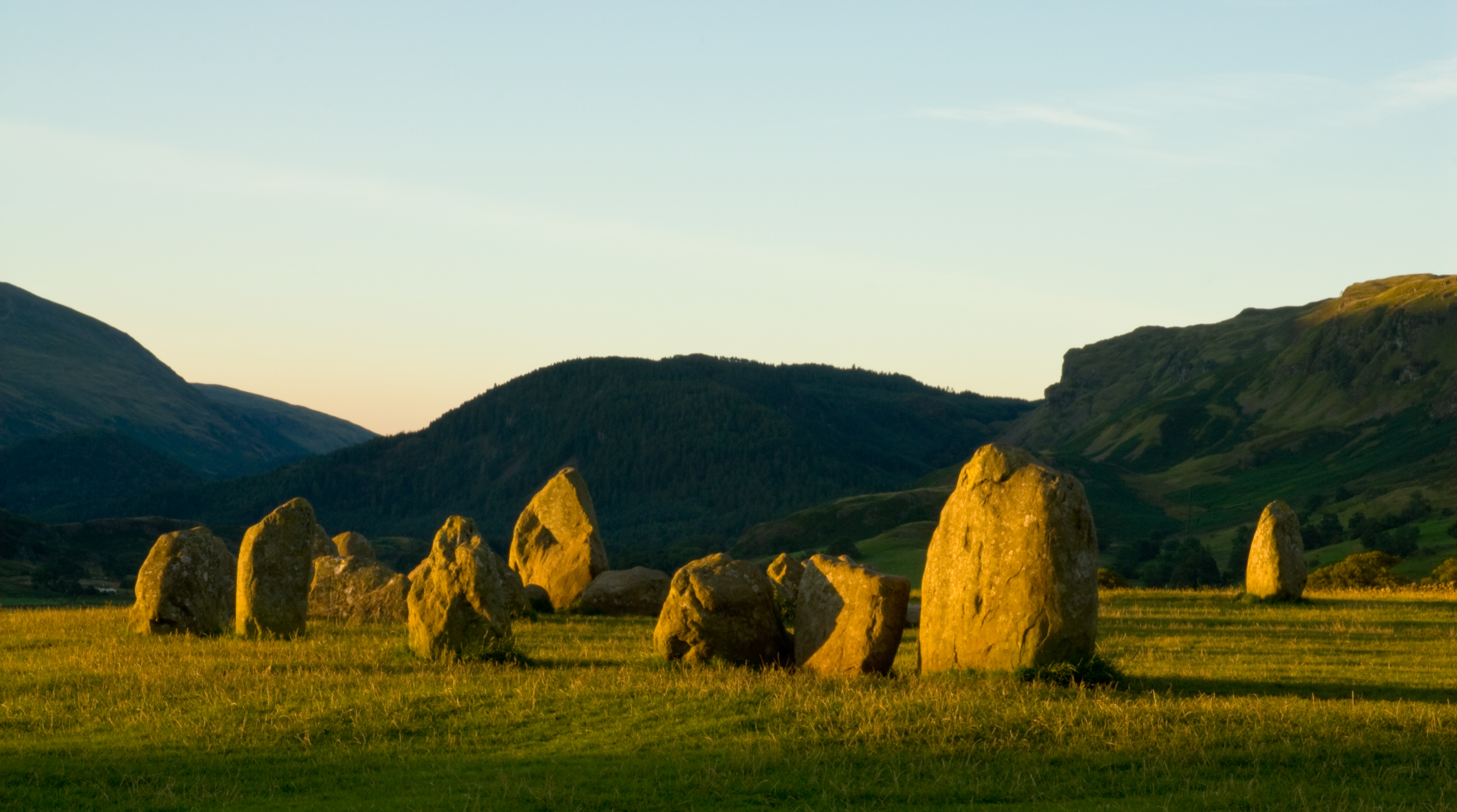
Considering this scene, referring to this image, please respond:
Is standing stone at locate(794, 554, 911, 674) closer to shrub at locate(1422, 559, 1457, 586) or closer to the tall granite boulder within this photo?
the tall granite boulder

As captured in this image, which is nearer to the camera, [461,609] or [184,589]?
[461,609]

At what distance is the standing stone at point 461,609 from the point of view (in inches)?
834

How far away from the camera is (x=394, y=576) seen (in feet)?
104

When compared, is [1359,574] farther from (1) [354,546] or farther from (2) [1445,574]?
(1) [354,546]

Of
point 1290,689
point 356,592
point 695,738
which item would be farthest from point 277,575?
point 1290,689

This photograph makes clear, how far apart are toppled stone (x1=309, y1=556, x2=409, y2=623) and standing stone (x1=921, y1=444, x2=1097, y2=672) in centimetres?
1567

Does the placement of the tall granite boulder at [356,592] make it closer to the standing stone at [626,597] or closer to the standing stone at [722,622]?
the standing stone at [626,597]

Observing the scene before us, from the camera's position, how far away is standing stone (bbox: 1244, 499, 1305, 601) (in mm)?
32938

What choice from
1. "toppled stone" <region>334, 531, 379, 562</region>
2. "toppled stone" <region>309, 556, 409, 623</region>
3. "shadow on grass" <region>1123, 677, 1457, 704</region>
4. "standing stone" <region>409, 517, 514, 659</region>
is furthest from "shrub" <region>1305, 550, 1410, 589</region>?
"standing stone" <region>409, 517, 514, 659</region>

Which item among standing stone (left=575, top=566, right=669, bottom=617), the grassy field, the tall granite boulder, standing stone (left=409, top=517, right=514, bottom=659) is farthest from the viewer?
standing stone (left=575, top=566, right=669, bottom=617)

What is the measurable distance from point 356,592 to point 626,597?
6.76 meters

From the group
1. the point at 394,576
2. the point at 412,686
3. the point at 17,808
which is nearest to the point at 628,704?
the point at 412,686

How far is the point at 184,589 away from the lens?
2652cm

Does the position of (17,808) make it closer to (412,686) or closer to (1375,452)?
(412,686)
